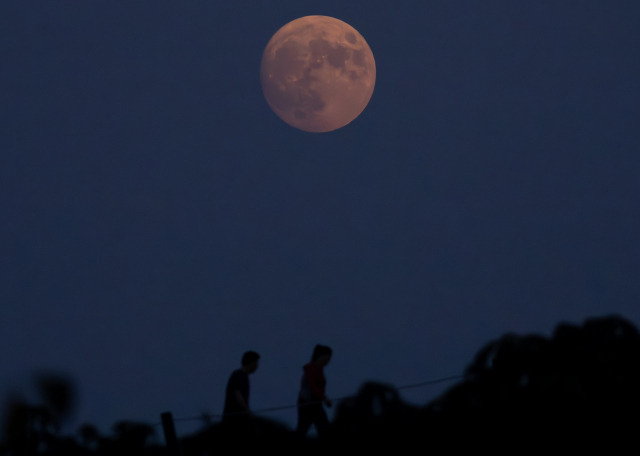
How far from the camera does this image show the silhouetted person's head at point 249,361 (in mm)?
9297

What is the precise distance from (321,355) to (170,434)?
2.10 m

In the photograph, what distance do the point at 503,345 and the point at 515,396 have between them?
481mm

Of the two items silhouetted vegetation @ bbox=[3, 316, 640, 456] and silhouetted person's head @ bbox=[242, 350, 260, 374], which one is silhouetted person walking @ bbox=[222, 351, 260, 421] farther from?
silhouetted vegetation @ bbox=[3, 316, 640, 456]

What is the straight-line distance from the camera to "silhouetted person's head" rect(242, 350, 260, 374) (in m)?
9.30

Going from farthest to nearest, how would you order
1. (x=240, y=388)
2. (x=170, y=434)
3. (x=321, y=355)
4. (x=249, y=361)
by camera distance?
(x=321, y=355) → (x=249, y=361) → (x=240, y=388) → (x=170, y=434)

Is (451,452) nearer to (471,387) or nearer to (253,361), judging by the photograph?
(471,387)

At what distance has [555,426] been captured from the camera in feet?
23.3

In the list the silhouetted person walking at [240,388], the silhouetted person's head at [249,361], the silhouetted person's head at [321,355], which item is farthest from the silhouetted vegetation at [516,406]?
the silhouetted person's head at [321,355]

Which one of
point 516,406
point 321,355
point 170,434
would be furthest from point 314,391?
point 516,406

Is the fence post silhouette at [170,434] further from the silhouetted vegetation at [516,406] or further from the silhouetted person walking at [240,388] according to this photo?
the silhouetted person walking at [240,388]

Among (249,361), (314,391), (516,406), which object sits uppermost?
(249,361)

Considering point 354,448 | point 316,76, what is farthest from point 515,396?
point 316,76

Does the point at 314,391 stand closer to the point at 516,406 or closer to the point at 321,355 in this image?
the point at 321,355

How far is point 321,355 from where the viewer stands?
9.82 meters
